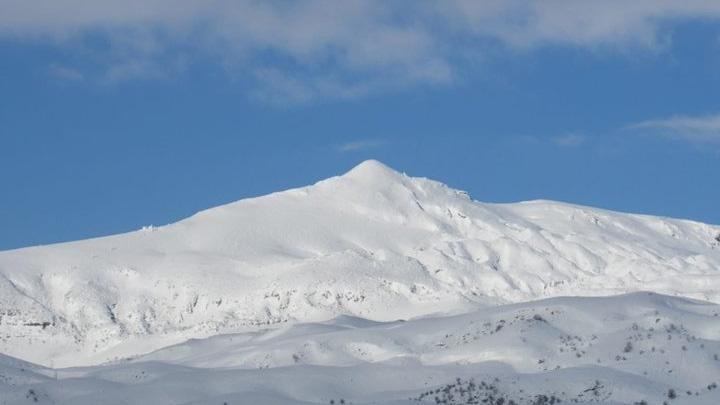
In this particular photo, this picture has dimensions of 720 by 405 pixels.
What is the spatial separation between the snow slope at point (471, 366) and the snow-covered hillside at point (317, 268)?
35.7 metres

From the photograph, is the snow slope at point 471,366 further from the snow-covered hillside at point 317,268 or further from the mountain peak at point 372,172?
the mountain peak at point 372,172

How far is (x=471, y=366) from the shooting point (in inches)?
1299

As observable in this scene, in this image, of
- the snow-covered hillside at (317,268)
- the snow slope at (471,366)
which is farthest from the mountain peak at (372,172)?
the snow slope at (471,366)

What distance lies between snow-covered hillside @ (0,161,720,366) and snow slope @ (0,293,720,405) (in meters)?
35.7

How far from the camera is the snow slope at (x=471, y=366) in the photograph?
2650 centimetres

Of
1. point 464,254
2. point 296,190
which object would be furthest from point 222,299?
point 296,190

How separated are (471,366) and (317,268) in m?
57.8

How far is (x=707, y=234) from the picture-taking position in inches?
5032

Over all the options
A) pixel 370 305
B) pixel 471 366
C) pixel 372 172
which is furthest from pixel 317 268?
pixel 471 366

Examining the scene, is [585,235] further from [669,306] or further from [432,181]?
[669,306]

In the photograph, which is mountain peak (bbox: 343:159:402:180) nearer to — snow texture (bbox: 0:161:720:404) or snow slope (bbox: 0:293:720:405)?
snow texture (bbox: 0:161:720:404)

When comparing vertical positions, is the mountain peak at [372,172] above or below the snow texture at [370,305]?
above

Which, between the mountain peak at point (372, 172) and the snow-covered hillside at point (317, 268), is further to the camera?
the mountain peak at point (372, 172)

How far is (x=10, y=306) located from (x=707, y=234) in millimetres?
78168
